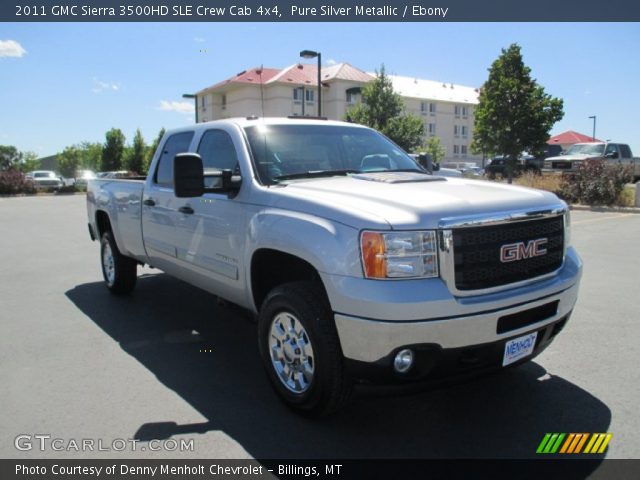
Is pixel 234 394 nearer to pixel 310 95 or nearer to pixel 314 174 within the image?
pixel 314 174

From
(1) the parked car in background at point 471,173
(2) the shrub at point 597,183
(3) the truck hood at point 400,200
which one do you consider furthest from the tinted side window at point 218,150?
(1) the parked car in background at point 471,173

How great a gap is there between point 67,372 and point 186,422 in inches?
56.5

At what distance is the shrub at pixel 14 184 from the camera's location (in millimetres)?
33469

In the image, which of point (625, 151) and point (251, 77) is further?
point (251, 77)

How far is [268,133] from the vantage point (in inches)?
175

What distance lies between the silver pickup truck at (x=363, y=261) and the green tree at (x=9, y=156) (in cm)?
7522

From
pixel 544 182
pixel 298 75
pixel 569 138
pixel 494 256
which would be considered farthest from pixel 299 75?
pixel 494 256

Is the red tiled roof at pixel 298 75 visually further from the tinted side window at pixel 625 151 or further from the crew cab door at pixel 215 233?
the crew cab door at pixel 215 233

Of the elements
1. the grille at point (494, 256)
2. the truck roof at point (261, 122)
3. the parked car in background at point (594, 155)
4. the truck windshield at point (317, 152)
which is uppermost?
the parked car in background at point (594, 155)

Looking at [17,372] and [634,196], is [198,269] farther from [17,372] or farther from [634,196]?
[634,196]

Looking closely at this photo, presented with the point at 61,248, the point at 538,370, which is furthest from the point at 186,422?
the point at 61,248

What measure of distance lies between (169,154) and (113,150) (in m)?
47.6

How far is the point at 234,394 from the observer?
3910mm

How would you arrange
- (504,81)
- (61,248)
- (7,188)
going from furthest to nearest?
1. (7,188)
2. (504,81)
3. (61,248)
